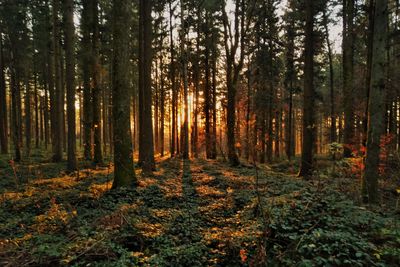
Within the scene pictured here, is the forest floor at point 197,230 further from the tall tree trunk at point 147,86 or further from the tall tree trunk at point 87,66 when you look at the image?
the tall tree trunk at point 87,66

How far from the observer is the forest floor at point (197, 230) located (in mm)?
4169

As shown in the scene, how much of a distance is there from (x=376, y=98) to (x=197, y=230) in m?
5.88

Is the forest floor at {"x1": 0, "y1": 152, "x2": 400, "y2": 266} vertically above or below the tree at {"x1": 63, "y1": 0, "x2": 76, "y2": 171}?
below

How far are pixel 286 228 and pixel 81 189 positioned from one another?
7804 millimetres

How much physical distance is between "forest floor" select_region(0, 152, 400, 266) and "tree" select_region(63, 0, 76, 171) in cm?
487

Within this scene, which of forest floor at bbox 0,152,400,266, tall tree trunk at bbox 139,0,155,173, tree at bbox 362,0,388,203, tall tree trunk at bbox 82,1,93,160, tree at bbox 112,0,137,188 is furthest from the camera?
tall tree trunk at bbox 82,1,93,160

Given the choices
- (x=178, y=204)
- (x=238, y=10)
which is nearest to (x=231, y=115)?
(x=238, y=10)

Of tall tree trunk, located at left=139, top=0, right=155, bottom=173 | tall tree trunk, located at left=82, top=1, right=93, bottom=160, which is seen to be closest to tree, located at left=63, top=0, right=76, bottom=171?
tall tree trunk, located at left=82, top=1, right=93, bottom=160

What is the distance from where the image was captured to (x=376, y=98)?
6.87m

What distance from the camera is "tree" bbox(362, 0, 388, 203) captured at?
6.66 metres

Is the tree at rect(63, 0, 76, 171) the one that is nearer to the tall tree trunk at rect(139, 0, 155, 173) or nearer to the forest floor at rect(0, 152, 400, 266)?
the tall tree trunk at rect(139, 0, 155, 173)

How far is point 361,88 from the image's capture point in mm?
16891

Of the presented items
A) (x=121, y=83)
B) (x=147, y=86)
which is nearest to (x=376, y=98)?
(x=121, y=83)

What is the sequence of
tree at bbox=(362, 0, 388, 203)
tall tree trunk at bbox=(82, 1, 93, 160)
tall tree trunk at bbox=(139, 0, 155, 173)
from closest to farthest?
tree at bbox=(362, 0, 388, 203) < tall tree trunk at bbox=(139, 0, 155, 173) < tall tree trunk at bbox=(82, 1, 93, 160)
